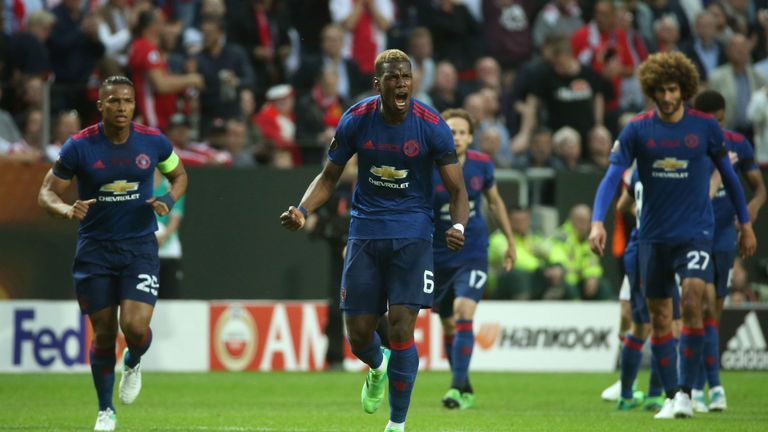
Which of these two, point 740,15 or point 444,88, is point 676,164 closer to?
point 444,88

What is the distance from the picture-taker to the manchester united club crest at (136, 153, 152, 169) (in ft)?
35.1

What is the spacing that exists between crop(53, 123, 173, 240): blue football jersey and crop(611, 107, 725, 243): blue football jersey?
3.70 m

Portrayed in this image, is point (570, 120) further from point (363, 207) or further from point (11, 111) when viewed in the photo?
point (363, 207)

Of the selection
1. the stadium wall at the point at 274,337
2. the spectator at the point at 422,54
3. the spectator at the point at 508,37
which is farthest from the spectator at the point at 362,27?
the stadium wall at the point at 274,337

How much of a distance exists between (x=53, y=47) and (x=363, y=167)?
34.2ft

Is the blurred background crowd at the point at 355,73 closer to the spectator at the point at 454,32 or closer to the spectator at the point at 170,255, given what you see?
the spectator at the point at 454,32

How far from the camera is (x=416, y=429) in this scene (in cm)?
1041

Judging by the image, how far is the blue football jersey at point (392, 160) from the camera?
30.5ft

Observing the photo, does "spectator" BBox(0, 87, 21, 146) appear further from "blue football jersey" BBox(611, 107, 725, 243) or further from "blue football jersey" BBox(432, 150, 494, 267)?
"blue football jersey" BBox(611, 107, 725, 243)

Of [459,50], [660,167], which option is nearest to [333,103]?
[459,50]

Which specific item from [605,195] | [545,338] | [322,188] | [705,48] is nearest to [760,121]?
[705,48]

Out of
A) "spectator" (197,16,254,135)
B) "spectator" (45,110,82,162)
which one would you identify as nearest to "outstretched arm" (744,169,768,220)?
"spectator" (197,16,254,135)

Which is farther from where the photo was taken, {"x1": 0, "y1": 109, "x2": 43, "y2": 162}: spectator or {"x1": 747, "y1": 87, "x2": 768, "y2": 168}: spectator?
{"x1": 747, "y1": 87, "x2": 768, "y2": 168}: spectator

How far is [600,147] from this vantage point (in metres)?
19.7
